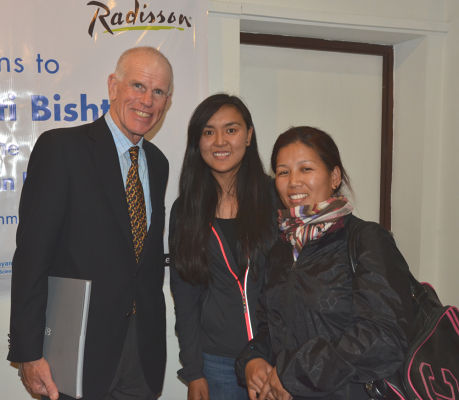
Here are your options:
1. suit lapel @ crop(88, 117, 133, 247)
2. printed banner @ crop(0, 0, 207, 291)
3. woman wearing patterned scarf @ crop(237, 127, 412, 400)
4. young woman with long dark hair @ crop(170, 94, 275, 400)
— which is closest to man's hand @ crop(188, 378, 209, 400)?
young woman with long dark hair @ crop(170, 94, 275, 400)

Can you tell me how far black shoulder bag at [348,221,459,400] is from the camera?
121cm

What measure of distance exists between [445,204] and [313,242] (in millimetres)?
2128

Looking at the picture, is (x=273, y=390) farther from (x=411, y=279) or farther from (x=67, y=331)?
(x=67, y=331)

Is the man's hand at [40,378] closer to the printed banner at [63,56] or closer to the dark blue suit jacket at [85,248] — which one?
the dark blue suit jacket at [85,248]

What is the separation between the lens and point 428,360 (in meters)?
1.23

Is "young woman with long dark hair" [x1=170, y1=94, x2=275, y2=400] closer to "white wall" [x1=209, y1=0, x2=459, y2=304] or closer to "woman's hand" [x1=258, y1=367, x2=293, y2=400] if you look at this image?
"woman's hand" [x1=258, y1=367, x2=293, y2=400]

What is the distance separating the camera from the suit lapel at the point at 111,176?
1765 millimetres

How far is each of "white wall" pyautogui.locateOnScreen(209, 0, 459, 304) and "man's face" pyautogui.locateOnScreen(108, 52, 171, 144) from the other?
1.18 metres

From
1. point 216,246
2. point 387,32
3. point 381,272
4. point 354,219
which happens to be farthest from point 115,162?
point 387,32

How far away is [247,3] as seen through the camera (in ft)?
9.17

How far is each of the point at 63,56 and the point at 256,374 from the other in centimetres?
183

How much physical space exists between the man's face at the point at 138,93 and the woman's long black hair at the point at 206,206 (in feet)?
0.68

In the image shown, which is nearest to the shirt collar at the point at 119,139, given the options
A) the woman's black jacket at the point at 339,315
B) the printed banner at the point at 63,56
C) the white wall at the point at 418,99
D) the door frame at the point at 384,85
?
the printed banner at the point at 63,56

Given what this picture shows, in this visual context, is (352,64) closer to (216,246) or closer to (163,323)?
(216,246)
